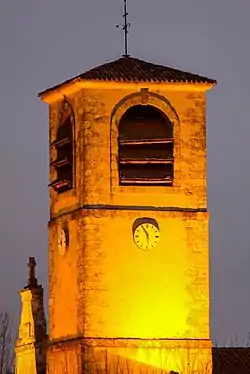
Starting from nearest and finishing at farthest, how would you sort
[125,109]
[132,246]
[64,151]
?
[132,246]
[125,109]
[64,151]

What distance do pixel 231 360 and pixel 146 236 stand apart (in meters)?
Result: 4.95

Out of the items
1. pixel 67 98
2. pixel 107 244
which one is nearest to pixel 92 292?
pixel 107 244

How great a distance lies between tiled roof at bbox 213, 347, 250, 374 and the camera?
62625mm

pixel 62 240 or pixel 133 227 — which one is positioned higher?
pixel 133 227

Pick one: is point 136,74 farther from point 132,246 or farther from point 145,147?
point 132,246

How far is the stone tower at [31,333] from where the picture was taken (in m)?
64.6

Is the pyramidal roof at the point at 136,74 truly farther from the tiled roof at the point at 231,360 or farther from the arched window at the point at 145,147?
the tiled roof at the point at 231,360

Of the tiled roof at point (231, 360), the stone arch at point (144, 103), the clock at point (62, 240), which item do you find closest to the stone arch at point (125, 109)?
the stone arch at point (144, 103)

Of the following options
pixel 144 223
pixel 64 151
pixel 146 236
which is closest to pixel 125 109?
pixel 64 151

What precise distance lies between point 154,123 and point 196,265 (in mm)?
3738

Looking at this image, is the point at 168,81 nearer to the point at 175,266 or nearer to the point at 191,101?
the point at 191,101

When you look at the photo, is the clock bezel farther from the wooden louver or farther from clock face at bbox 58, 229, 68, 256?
the wooden louver

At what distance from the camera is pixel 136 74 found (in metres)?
60.6

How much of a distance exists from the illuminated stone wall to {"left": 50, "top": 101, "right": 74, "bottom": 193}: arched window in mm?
378
